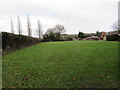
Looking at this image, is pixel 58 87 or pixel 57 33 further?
pixel 57 33

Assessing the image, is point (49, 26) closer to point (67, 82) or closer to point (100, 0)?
point (100, 0)

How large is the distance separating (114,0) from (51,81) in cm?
521

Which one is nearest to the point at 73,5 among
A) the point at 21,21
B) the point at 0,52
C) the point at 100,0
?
the point at 100,0

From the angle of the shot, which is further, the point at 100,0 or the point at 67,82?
the point at 100,0

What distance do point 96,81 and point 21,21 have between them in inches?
1047

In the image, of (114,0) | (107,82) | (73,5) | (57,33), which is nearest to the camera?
(107,82)

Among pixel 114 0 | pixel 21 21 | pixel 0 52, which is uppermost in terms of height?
pixel 21 21

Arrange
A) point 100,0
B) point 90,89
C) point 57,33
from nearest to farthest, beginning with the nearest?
point 90,89 < point 100,0 < point 57,33

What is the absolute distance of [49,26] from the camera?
1775 inches

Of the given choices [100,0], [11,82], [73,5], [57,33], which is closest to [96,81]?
[11,82]

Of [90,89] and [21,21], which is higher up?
[21,21]

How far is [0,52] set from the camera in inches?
312

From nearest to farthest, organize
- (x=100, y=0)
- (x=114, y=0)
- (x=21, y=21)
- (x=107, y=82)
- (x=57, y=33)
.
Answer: (x=107, y=82)
(x=114, y=0)
(x=100, y=0)
(x=21, y=21)
(x=57, y=33)

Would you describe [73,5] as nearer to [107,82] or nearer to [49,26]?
[107,82]
